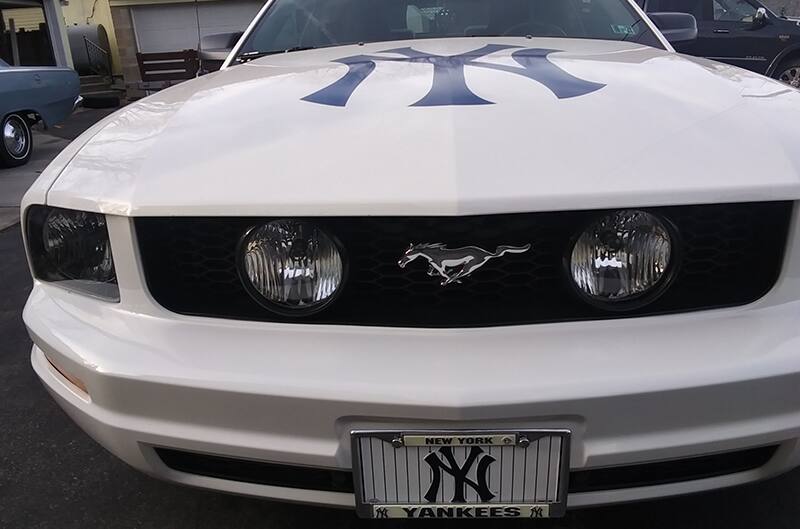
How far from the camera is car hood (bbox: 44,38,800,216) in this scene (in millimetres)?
1273

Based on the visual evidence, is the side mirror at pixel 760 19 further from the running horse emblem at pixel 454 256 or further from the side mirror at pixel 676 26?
the running horse emblem at pixel 454 256


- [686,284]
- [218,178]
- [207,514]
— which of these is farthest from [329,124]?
[207,514]

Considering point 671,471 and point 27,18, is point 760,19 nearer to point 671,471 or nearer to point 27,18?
point 671,471

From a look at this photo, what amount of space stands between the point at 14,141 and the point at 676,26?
23.7ft

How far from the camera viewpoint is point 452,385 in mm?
1209

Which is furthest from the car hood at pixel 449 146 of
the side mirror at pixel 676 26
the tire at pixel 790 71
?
the tire at pixel 790 71

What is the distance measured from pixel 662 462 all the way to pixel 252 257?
2.98 feet

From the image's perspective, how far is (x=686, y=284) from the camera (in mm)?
1369

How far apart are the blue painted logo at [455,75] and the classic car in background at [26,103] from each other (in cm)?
662

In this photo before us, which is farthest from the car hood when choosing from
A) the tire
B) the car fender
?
the tire

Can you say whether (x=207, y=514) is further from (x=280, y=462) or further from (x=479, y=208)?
(x=479, y=208)

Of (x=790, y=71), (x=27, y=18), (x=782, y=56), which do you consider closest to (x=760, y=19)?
(x=782, y=56)

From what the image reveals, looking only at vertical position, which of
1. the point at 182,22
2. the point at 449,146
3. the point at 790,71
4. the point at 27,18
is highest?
the point at 449,146

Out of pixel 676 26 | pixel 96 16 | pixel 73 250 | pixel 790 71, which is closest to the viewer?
pixel 73 250
